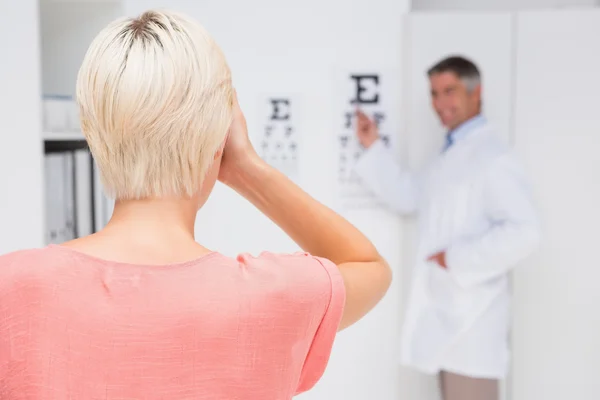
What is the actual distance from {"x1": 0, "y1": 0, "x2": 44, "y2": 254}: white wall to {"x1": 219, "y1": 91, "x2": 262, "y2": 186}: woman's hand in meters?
2.04

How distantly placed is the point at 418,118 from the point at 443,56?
283mm

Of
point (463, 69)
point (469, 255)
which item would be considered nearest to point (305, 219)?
point (469, 255)

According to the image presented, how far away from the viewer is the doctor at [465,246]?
115 inches

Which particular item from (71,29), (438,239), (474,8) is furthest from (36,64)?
(474,8)

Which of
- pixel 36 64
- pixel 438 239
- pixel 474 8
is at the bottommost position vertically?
pixel 438 239

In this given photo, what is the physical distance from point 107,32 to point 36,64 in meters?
2.16

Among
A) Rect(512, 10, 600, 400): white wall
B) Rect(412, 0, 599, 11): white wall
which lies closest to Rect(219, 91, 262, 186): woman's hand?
Rect(512, 10, 600, 400): white wall

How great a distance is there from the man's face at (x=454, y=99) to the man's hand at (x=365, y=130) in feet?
1.03

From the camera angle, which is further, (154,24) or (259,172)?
(259,172)

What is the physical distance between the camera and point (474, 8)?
377cm

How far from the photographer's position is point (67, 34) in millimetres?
3180

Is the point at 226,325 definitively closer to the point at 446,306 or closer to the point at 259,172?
the point at 259,172

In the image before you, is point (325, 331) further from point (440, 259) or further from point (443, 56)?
point (443, 56)

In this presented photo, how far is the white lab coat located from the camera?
292 centimetres
